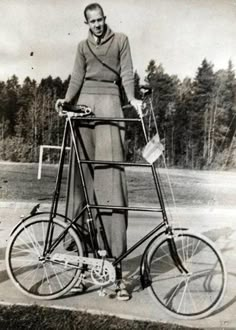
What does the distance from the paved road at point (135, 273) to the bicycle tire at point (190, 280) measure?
7cm

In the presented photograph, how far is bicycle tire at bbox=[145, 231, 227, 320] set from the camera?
277cm

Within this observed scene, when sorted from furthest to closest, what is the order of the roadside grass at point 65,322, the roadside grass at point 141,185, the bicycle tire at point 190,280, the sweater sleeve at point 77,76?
the roadside grass at point 141,185
the sweater sleeve at point 77,76
the bicycle tire at point 190,280
the roadside grass at point 65,322

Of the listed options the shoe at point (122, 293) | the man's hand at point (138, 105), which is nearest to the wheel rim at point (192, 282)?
the shoe at point (122, 293)

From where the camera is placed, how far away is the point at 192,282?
312 cm

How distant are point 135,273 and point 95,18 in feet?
5.78

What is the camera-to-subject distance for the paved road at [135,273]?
278 cm

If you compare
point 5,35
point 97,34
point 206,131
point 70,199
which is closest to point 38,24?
point 5,35

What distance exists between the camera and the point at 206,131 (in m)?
3.46

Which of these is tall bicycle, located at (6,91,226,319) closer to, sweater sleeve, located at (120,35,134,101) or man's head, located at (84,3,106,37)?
sweater sleeve, located at (120,35,134,101)

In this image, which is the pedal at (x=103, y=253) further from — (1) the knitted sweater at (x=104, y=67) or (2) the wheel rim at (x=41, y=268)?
(1) the knitted sweater at (x=104, y=67)

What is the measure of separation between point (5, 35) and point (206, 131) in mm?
1573

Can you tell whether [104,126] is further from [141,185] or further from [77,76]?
[141,185]

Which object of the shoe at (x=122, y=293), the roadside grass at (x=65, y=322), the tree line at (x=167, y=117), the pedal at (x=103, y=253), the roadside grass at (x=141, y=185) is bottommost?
the roadside grass at (x=65, y=322)

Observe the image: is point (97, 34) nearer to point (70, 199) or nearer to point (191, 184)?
point (70, 199)
